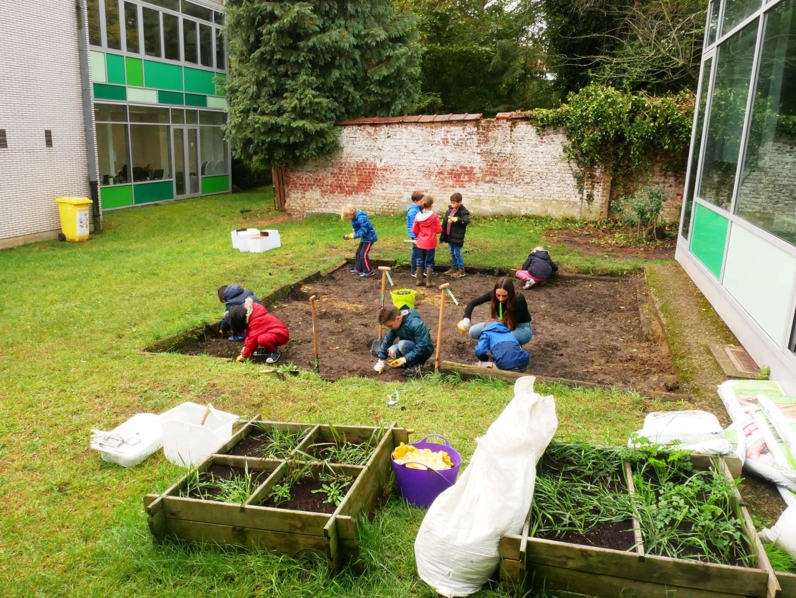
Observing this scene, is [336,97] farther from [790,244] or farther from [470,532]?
[470,532]

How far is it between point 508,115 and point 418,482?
526 inches

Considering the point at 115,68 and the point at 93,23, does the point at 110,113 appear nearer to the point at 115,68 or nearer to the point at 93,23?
the point at 115,68

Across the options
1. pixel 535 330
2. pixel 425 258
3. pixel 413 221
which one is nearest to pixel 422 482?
pixel 535 330

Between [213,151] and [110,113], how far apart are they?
5.51 meters

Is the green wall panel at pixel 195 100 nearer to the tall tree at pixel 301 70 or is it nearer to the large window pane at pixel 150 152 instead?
the large window pane at pixel 150 152

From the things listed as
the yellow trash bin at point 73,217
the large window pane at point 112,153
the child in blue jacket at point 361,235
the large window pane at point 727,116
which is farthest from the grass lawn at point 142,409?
the large window pane at point 112,153

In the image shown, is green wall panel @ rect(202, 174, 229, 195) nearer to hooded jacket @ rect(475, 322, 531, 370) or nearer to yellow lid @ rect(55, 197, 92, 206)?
yellow lid @ rect(55, 197, 92, 206)

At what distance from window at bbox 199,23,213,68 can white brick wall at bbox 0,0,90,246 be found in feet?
22.7

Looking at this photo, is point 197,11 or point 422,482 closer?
point 422,482

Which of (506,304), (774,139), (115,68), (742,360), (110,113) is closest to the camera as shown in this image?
(742,360)

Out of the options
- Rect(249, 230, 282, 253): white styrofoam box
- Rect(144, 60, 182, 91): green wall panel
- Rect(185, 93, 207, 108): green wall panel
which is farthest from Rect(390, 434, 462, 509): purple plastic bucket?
Rect(185, 93, 207, 108): green wall panel

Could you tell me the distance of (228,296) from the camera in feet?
26.0

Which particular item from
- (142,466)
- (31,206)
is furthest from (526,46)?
(142,466)

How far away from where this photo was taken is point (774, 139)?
6.71 m
